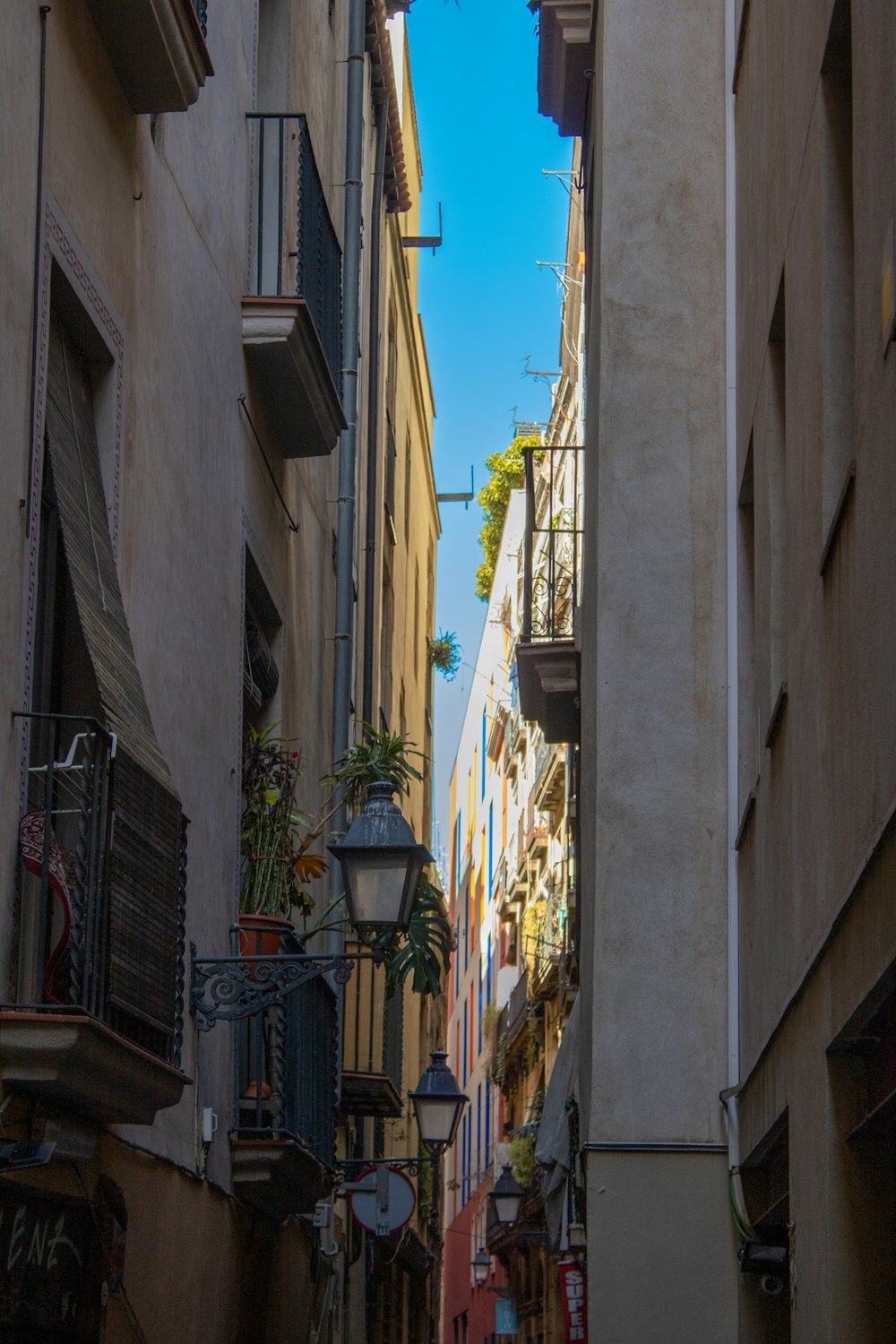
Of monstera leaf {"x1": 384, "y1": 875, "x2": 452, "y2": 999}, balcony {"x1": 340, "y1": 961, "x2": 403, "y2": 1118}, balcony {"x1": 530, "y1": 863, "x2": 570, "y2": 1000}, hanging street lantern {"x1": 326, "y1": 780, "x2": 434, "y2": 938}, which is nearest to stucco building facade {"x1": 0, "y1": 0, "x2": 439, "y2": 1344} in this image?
monstera leaf {"x1": 384, "y1": 875, "x2": 452, "y2": 999}

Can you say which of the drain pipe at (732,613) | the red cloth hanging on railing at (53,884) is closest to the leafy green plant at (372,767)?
the drain pipe at (732,613)

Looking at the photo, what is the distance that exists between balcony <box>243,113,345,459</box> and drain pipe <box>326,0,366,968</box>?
8.03ft

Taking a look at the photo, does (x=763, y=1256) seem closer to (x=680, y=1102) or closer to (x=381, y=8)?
(x=680, y=1102)

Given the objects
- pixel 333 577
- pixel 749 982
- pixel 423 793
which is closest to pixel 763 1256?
pixel 749 982

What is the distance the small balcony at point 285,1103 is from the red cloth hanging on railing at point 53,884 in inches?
128

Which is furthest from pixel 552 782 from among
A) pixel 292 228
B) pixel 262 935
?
pixel 262 935

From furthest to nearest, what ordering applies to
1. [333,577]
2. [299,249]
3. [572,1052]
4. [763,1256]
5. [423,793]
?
1. [423,793]
2. [333,577]
3. [572,1052]
4. [299,249]
5. [763,1256]

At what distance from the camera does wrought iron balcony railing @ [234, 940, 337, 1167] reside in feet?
30.9

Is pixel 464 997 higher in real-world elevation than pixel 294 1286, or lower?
higher

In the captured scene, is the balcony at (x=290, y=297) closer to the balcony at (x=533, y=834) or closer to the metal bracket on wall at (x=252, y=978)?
the metal bracket on wall at (x=252, y=978)

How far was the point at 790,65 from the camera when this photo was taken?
24.1 feet

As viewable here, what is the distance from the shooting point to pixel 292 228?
1175cm

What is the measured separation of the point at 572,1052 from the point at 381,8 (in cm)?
1062

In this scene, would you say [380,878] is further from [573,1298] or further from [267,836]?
[573,1298]
